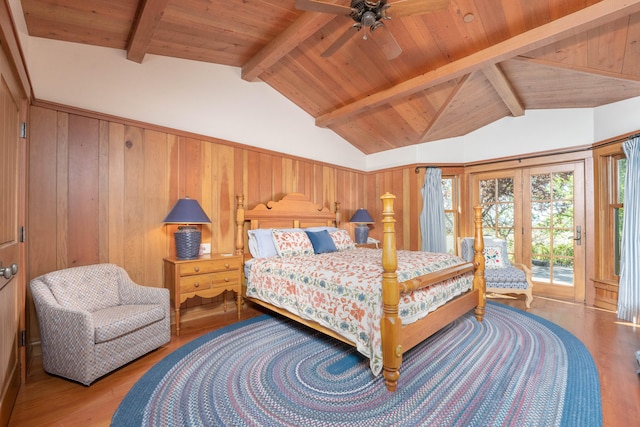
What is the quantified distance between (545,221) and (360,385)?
3.93 meters

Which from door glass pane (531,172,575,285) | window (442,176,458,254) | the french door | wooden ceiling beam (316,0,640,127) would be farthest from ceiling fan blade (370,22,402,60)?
door glass pane (531,172,575,285)

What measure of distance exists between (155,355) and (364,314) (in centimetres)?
178

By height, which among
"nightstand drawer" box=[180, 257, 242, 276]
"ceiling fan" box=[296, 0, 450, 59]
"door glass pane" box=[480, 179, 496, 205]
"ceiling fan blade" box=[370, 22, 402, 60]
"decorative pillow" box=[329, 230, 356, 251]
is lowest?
"nightstand drawer" box=[180, 257, 242, 276]

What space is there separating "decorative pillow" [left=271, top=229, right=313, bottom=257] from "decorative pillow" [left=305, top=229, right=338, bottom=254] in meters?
0.08

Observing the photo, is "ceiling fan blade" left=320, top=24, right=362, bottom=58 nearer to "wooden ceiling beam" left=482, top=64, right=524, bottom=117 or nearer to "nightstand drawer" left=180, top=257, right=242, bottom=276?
"wooden ceiling beam" left=482, top=64, right=524, bottom=117

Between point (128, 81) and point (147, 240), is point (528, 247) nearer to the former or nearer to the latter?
point (147, 240)

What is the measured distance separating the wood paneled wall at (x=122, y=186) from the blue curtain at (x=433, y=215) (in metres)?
2.52

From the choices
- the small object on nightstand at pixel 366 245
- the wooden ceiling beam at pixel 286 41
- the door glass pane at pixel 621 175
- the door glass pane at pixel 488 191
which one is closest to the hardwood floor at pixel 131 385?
the door glass pane at pixel 621 175

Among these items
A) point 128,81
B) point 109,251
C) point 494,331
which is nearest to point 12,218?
point 109,251

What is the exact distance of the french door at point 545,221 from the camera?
3865 millimetres

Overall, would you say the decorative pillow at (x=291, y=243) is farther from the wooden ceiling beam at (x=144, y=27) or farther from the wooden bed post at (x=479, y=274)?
the wooden ceiling beam at (x=144, y=27)

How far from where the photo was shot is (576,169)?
3.86m

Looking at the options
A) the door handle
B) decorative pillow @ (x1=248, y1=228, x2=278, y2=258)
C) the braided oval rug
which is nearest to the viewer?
the door handle

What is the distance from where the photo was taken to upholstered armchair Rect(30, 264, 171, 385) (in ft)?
6.14
